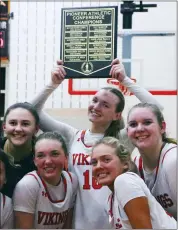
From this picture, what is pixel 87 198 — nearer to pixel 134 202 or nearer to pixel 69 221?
pixel 69 221

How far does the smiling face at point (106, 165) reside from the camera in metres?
1.30

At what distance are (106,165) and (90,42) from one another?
45 centimetres

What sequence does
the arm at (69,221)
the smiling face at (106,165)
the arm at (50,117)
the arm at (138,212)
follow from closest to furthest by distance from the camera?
the arm at (138,212)
the smiling face at (106,165)
the arm at (69,221)
the arm at (50,117)

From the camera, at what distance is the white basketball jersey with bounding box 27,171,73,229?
137 cm

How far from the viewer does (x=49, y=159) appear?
54.3 inches

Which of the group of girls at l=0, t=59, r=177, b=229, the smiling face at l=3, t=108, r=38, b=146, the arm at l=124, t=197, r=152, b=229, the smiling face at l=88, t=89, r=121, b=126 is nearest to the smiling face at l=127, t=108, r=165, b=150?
the group of girls at l=0, t=59, r=177, b=229

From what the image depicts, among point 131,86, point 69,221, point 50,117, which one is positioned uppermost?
point 131,86

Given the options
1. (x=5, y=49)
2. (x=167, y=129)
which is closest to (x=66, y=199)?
(x=167, y=129)

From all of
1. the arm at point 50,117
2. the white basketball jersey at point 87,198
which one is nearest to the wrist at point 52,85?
the arm at point 50,117

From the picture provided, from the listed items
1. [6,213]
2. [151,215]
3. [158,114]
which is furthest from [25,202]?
[158,114]

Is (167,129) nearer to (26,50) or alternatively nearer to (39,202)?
(39,202)

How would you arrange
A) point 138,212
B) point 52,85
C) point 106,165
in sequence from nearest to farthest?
1. point 138,212
2. point 106,165
3. point 52,85

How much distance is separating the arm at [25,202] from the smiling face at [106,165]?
207 millimetres

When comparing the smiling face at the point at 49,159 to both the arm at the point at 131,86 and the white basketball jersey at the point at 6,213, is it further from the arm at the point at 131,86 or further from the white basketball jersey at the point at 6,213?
the arm at the point at 131,86
